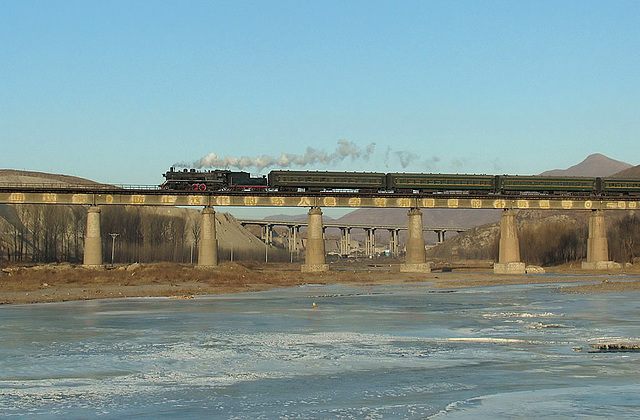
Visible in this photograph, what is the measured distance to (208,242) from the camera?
74.5 metres

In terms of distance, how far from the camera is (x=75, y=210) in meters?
141

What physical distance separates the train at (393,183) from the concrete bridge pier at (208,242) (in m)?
3.82

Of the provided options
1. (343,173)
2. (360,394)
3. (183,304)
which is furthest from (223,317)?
(343,173)

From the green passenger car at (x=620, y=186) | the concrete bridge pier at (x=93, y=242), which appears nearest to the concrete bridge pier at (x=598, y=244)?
the green passenger car at (x=620, y=186)

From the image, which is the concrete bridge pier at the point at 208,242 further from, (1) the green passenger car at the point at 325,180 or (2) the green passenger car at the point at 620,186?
(2) the green passenger car at the point at 620,186

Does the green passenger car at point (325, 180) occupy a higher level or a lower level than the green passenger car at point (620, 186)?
higher

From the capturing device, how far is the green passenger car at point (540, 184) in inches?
3246

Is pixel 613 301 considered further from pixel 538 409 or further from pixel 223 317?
pixel 538 409

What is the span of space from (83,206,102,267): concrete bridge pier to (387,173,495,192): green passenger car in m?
32.2

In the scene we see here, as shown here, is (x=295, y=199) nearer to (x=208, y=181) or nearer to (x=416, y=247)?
(x=208, y=181)

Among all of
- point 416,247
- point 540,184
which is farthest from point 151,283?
point 540,184

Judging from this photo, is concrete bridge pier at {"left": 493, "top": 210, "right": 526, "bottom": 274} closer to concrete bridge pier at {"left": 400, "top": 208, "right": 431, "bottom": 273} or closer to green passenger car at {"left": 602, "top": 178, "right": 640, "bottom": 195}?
concrete bridge pier at {"left": 400, "top": 208, "right": 431, "bottom": 273}

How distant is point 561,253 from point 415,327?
322ft

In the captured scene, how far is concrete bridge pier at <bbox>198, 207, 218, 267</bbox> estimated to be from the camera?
74.1m
